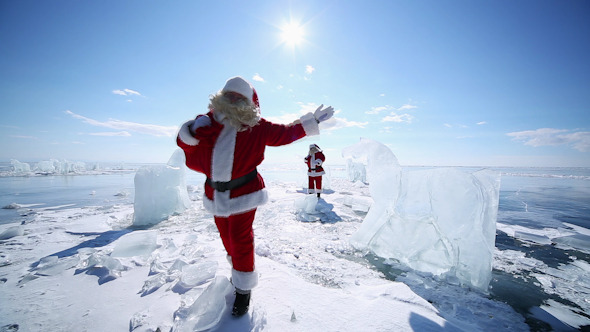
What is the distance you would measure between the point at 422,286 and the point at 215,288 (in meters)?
2.03

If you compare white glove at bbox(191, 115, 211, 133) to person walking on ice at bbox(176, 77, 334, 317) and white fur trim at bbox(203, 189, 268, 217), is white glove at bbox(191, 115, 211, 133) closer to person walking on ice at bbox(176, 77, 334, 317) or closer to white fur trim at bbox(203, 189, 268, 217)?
person walking on ice at bbox(176, 77, 334, 317)

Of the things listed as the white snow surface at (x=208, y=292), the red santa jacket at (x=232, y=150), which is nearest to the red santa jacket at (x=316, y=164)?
the white snow surface at (x=208, y=292)

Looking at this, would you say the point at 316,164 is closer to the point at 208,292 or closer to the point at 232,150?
the point at 232,150

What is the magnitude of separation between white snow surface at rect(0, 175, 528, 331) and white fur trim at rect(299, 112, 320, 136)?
4.39 ft

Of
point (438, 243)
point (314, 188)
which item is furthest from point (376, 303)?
point (314, 188)

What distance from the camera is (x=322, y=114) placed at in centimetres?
172

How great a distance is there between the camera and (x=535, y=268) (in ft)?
8.61

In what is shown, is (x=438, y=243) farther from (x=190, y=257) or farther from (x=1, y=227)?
(x=1, y=227)

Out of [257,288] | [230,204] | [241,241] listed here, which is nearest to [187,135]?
[230,204]

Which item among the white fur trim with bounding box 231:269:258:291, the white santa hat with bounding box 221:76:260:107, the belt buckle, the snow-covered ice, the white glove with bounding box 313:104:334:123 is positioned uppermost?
the white santa hat with bounding box 221:76:260:107

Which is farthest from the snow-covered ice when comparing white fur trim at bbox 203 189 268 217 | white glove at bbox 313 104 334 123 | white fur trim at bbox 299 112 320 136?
white glove at bbox 313 104 334 123

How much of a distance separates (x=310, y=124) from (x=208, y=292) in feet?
4.82

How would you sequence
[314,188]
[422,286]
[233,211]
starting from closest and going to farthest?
[233,211] → [422,286] → [314,188]

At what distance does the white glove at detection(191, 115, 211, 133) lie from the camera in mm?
1448
